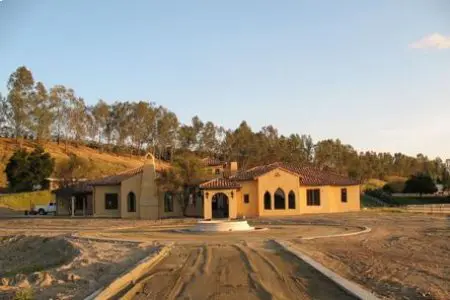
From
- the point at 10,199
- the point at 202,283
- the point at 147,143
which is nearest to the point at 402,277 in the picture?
the point at 202,283

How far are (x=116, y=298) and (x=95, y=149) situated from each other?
344ft

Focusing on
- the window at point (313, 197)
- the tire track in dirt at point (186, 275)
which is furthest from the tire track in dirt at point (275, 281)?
the window at point (313, 197)

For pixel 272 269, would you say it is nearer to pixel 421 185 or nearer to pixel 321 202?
pixel 321 202

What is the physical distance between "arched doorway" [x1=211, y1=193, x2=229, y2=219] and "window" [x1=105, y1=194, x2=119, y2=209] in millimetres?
8627

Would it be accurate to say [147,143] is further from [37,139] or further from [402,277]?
[402,277]

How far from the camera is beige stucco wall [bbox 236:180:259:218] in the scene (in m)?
46.7

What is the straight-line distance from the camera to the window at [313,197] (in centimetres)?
4778

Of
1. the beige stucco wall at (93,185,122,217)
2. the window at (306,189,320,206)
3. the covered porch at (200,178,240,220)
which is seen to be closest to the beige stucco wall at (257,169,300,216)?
the window at (306,189,320,206)

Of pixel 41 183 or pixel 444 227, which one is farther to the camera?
pixel 41 183

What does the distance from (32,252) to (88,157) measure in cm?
7387

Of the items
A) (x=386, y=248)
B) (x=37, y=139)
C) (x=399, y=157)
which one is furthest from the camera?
(x=399, y=157)

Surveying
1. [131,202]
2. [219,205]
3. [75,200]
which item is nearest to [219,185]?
[219,205]

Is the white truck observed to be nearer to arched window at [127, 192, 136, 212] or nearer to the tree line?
arched window at [127, 192, 136, 212]

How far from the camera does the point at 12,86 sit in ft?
275
